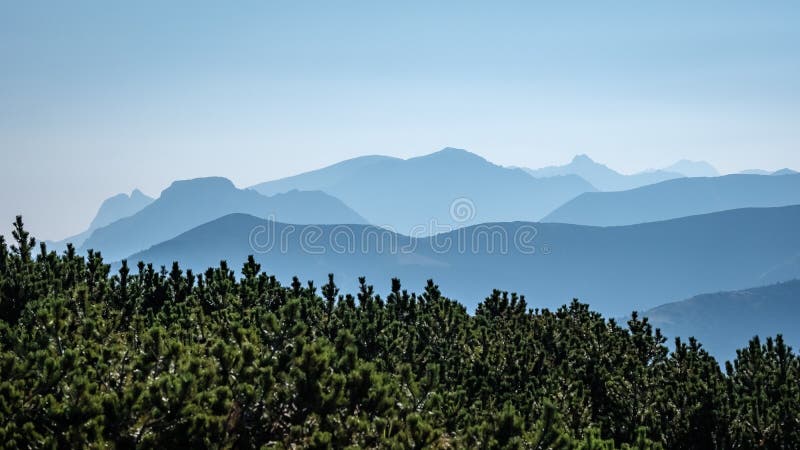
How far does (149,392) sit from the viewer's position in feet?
28.9

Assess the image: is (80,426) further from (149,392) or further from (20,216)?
(20,216)

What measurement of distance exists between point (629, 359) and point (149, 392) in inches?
474

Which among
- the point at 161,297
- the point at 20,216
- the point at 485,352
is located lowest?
the point at 485,352

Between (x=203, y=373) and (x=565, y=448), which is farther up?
(x=203, y=373)

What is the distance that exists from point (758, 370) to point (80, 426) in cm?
1537

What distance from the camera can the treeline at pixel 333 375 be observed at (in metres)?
8.98

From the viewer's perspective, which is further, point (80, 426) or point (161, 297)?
point (161, 297)

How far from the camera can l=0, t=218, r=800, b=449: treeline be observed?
8.98 metres

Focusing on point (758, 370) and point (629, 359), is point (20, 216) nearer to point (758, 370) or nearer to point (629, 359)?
point (629, 359)

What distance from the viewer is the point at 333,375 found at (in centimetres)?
968

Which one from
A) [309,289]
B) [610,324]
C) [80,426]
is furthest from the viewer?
[610,324]

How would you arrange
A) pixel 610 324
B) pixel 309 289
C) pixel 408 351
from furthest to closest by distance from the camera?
pixel 610 324 < pixel 309 289 < pixel 408 351

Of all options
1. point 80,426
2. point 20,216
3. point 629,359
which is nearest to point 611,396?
point 629,359

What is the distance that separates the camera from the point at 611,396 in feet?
49.9
